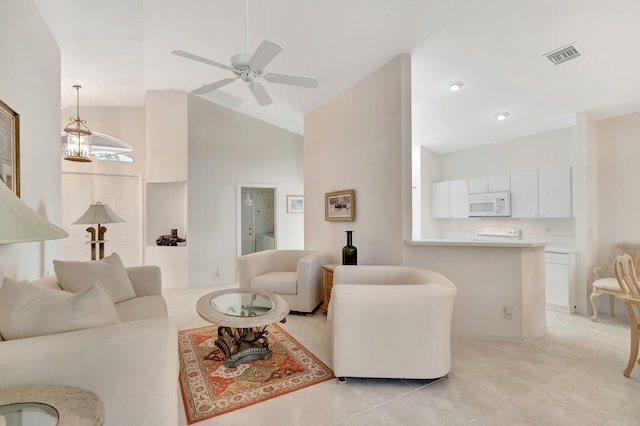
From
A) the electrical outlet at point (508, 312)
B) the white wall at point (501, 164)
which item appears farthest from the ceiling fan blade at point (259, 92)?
the white wall at point (501, 164)

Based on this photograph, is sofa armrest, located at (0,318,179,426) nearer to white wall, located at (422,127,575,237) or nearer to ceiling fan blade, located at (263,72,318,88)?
ceiling fan blade, located at (263,72,318,88)

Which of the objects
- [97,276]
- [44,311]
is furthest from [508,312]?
[97,276]

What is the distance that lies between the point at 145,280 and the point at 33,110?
1805mm

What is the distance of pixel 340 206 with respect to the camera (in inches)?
165

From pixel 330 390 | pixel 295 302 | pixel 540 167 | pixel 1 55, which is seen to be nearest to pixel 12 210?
pixel 1 55

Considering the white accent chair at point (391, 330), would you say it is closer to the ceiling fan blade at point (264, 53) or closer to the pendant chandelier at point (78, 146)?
the ceiling fan blade at point (264, 53)

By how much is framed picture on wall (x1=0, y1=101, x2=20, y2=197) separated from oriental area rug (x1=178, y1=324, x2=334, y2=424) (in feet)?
6.16

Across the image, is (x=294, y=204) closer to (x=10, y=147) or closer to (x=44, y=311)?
(x=10, y=147)

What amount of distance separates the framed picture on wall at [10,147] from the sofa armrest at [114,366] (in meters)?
1.38

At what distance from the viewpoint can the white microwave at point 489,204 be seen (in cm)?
449

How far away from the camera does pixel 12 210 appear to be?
89 centimetres

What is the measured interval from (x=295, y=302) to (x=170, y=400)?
2368 millimetres

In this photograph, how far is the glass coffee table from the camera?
2236 mm

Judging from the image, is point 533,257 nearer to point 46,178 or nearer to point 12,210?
point 12,210
